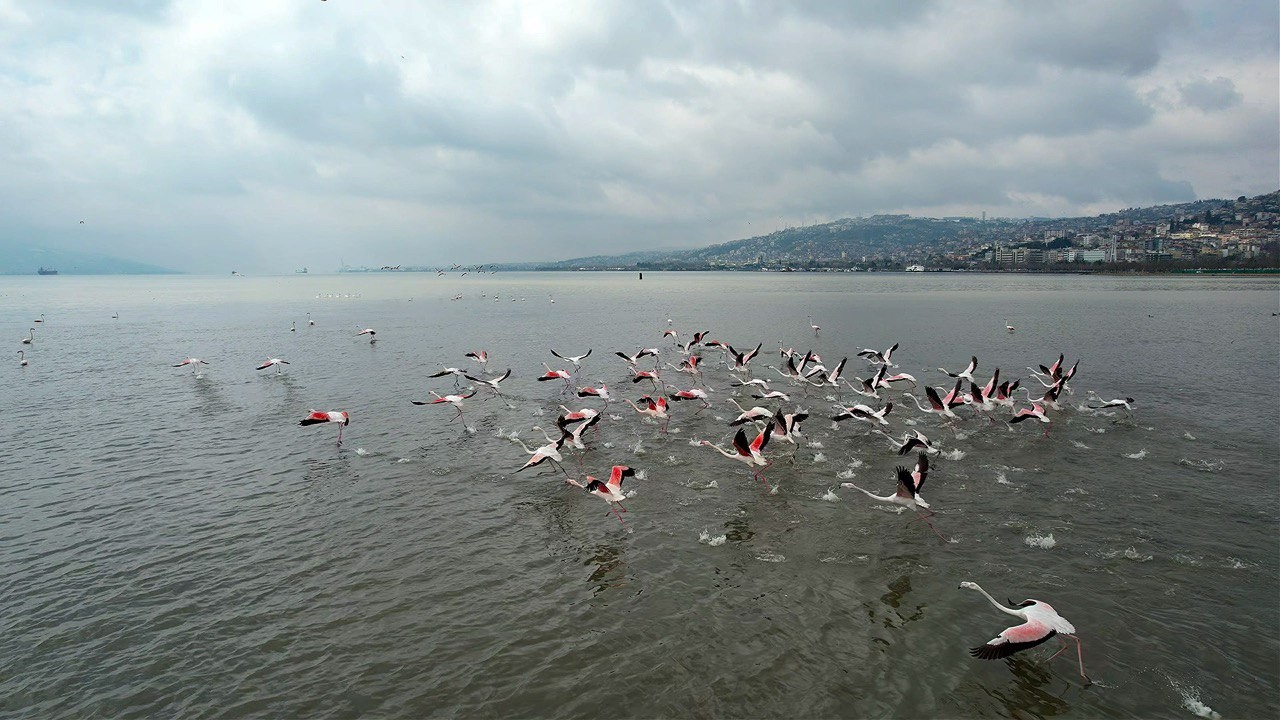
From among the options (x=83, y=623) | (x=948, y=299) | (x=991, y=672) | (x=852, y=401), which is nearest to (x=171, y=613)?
(x=83, y=623)

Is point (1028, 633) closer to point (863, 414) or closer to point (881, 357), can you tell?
point (863, 414)

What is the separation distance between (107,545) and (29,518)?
2417 mm

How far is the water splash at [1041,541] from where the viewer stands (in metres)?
8.63

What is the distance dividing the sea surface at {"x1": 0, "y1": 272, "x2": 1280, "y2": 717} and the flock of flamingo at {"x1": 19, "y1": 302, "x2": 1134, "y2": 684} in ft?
1.24

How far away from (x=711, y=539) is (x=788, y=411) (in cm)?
825

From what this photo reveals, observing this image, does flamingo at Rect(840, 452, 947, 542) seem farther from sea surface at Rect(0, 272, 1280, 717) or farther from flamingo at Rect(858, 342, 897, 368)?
flamingo at Rect(858, 342, 897, 368)

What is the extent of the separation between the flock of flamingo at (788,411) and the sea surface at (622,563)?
379mm

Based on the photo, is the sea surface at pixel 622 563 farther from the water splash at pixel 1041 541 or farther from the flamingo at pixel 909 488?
the flamingo at pixel 909 488

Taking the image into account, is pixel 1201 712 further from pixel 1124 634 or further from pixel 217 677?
pixel 217 677

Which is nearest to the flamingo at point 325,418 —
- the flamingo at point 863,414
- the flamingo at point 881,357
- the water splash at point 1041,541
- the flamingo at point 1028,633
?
the flamingo at point 863,414

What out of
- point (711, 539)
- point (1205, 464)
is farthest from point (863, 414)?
point (1205, 464)

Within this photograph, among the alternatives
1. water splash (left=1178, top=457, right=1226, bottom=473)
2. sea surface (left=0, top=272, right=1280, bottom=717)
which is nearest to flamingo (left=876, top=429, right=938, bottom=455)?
sea surface (left=0, top=272, right=1280, bottom=717)

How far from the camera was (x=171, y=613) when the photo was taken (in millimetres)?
7453

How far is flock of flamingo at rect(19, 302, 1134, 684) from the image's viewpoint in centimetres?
872
